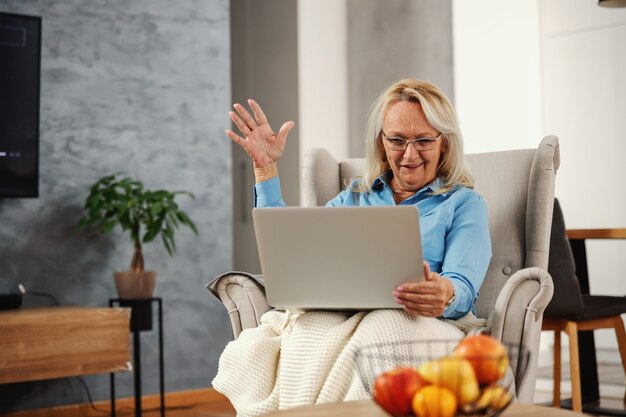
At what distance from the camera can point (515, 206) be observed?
8.01 ft

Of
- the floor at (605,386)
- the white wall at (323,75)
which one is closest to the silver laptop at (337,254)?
the floor at (605,386)

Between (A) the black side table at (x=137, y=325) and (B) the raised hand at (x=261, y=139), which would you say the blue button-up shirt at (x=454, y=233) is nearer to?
(B) the raised hand at (x=261, y=139)

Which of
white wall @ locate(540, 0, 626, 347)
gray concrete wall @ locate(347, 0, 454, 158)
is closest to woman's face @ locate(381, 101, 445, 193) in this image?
gray concrete wall @ locate(347, 0, 454, 158)

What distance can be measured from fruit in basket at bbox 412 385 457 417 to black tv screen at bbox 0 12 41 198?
2928 mm

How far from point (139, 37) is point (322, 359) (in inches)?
112

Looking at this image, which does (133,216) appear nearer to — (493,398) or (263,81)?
(263,81)

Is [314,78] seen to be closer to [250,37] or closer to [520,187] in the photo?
[250,37]

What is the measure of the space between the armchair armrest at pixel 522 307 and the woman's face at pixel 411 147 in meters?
0.40

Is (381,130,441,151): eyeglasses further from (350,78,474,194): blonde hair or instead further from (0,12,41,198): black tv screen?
(0,12,41,198): black tv screen

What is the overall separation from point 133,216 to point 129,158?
1.37 ft

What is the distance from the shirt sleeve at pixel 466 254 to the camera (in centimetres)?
196

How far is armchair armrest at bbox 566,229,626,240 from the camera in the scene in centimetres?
341

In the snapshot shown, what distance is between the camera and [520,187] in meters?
2.44

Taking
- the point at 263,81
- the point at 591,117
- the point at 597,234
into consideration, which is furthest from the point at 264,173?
the point at 591,117
